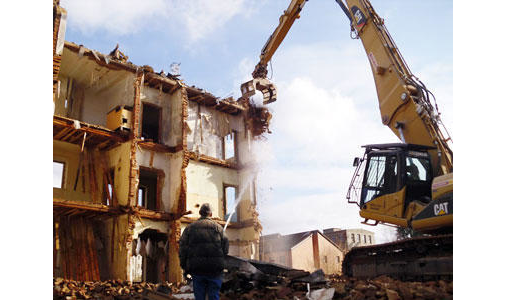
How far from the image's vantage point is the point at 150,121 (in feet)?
80.3

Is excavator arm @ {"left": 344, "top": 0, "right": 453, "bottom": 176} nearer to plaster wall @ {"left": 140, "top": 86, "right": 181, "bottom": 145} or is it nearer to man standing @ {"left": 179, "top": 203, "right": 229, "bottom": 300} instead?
man standing @ {"left": 179, "top": 203, "right": 229, "bottom": 300}

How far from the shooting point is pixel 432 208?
33.6 ft

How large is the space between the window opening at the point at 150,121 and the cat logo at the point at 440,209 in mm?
15451

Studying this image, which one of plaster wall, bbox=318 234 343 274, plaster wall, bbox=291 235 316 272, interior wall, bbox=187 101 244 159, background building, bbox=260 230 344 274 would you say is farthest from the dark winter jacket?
plaster wall, bbox=318 234 343 274

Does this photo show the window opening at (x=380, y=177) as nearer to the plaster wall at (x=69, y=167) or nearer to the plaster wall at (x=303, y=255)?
the plaster wall at (x=69, y=167)

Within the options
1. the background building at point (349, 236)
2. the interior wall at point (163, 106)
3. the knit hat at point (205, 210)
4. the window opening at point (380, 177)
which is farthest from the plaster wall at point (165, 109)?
the background building at point (349, 236)

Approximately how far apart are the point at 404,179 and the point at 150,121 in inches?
664

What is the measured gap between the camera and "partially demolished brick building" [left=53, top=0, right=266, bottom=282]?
58.5ft

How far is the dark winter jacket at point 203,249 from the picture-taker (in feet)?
20.5

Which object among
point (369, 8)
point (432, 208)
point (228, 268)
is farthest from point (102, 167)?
point (432, 208)
